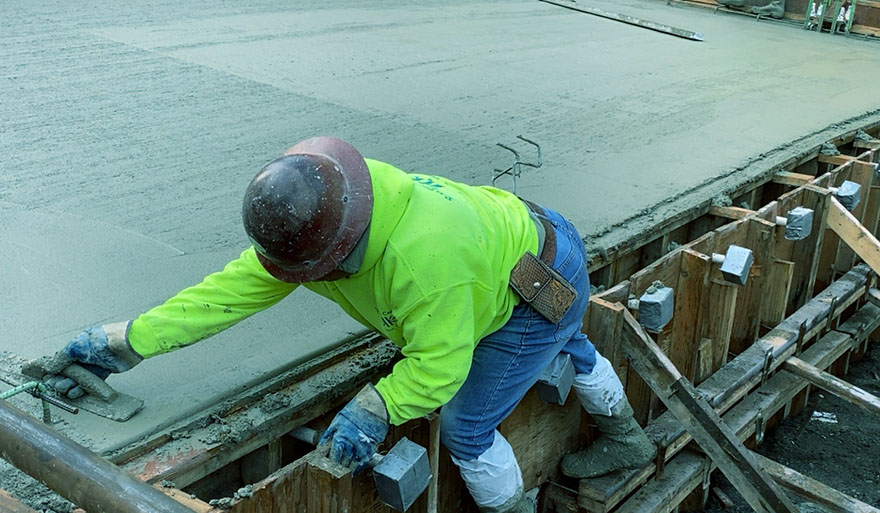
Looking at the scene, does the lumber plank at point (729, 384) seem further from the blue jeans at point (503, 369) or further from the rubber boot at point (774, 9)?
the rubber boot at point (774, 9)

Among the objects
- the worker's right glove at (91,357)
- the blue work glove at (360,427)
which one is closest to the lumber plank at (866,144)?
the blue work glove at (360,427)

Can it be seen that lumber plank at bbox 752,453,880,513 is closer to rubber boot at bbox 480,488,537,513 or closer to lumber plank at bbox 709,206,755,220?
rubber boot at bbox 480,488,537,513

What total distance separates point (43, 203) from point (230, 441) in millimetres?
2139

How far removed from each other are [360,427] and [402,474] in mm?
222

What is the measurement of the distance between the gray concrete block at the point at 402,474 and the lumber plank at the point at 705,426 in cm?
136

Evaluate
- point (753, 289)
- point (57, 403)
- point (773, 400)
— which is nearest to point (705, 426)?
point (773, 400)

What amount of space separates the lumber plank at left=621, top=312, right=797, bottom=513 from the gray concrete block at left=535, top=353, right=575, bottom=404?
0.46m

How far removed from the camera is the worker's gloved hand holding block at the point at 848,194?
558 cm

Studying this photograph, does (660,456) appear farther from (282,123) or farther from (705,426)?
(282,123)

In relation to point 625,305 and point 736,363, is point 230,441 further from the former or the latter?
point 736,363

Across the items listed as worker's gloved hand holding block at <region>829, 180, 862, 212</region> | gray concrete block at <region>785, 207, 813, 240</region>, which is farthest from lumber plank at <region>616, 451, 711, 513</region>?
worker's gloved hand holding block at <region>829, 180, 862, 212</region>

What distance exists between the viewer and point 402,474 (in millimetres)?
2883

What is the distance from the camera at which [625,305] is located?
165 inches

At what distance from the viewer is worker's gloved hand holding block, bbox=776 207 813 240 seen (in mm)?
4953
